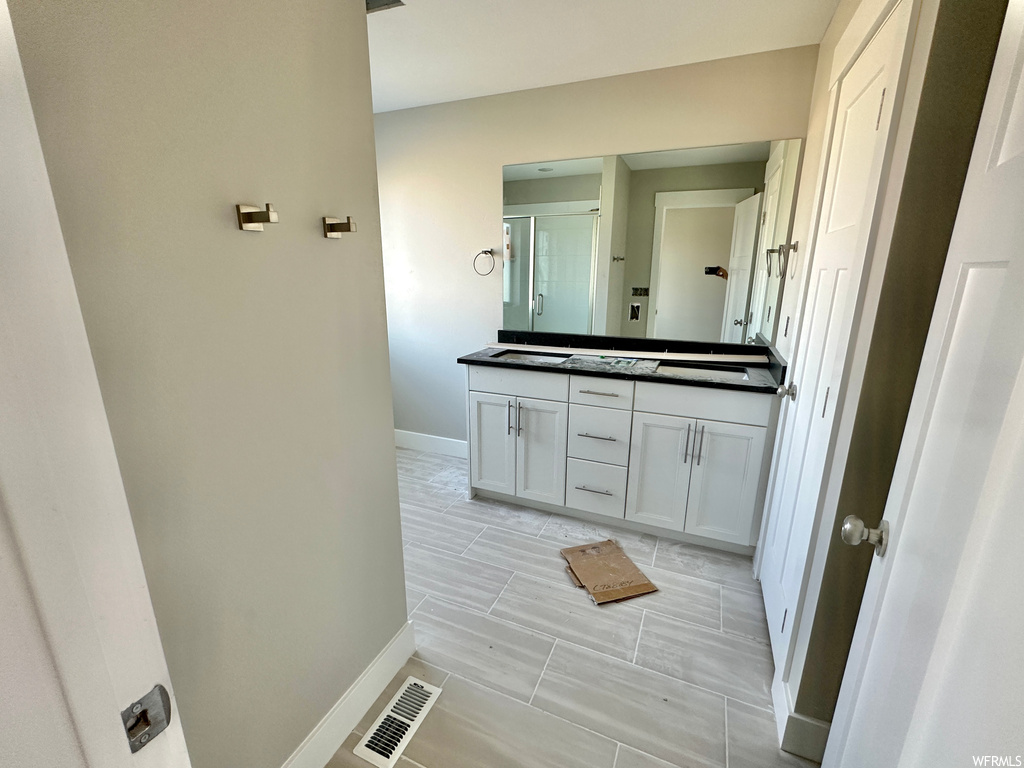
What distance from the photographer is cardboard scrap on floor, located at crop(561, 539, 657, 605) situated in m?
1.95

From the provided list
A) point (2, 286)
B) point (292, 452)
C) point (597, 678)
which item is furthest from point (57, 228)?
point (597, 678)

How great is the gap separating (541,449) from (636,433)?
54 centimetres

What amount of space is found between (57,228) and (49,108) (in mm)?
436

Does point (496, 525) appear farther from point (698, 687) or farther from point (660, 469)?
point (698, 687)

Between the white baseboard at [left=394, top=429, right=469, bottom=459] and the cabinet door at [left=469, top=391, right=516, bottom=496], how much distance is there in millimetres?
665

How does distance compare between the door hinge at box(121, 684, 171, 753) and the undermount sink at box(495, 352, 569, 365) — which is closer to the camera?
the door hinge at box(121, 684, 171, 753)

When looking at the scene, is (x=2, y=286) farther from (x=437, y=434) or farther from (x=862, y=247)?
(x=437, y=434)

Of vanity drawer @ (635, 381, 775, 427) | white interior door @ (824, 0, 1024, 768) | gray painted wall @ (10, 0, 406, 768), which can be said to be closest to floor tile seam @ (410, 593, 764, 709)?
gray painted wall @ (10, 0, 406, 768)

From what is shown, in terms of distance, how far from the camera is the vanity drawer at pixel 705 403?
6.52 ft

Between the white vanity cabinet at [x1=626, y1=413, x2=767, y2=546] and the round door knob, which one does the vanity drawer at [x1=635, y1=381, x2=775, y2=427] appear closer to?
the white vanity cabinet at [x1=626, y1=413, x2=767, y2=546]

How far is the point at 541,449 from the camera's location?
2498 mm

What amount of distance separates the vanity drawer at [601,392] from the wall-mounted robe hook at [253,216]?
1.68 m

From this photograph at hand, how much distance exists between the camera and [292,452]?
109cm

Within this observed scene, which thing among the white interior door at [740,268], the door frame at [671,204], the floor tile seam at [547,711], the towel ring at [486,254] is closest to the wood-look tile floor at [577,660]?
the floor tile seam at [547,711]
